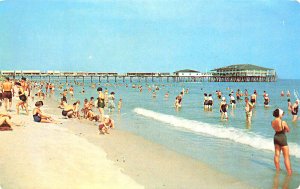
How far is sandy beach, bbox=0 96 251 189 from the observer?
17.6ft

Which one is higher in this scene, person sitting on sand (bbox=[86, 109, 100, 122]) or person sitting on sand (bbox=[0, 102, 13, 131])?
person sitting on sand (bbox=[0, 102, 13, 131])

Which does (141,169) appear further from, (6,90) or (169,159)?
(6,90)

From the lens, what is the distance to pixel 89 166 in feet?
20.5

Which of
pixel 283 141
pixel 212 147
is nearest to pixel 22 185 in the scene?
pixel 283 141

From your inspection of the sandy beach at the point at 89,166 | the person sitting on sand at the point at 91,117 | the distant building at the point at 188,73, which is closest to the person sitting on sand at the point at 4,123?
the sandy beach at the point at 89,166

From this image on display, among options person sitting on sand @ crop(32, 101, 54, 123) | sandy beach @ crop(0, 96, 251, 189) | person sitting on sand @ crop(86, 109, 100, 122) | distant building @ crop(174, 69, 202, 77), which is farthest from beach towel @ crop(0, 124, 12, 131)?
distant building @ crop(174, 69, 202, 77)

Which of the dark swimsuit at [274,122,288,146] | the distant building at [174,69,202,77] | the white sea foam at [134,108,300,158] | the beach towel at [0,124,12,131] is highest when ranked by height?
the distant building at [174,69,202,77]

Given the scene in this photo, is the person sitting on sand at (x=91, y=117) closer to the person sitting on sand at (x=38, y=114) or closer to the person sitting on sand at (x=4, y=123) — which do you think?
the person sitting on sand at (x=38, y=114)

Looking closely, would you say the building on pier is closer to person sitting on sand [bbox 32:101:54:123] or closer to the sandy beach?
person sitting on sand [bbox 32:101:54:123]

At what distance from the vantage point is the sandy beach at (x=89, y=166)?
17.6 feet

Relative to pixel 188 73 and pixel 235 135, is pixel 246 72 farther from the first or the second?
pixel 235 135

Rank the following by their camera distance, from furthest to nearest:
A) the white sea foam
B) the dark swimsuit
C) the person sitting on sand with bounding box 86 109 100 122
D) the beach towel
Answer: the person sitting on sand with bounding box 86 109 100 122 < the white sea foam < the beach towel < the dark swimsuit

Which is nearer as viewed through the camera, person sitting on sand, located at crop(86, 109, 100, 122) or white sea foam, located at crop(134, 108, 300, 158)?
white sea foam, located at crop(134, 108, 300, 158)

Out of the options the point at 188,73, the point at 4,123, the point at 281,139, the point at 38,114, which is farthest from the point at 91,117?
the point at 188,73
